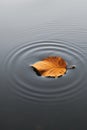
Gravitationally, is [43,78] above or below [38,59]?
below

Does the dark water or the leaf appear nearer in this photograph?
the dark water

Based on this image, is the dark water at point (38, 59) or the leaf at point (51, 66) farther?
the leaf at point (51, 66)

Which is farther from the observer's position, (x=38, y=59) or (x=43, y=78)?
(x=38, y=59)
